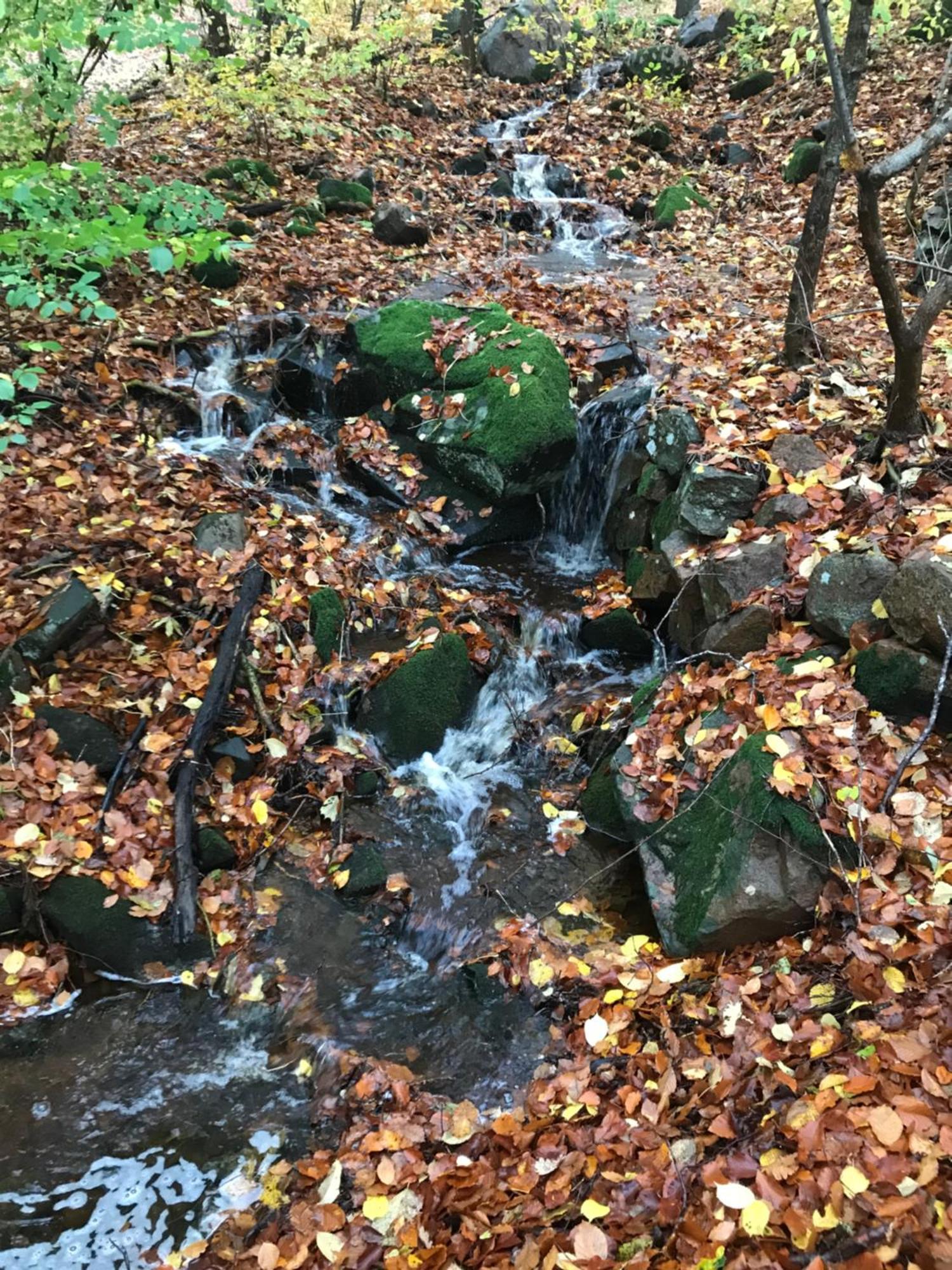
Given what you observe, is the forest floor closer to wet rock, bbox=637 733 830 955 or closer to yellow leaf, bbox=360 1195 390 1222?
yellow leaf, bbox=360 1195 390 1222

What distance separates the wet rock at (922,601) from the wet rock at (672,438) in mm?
2652

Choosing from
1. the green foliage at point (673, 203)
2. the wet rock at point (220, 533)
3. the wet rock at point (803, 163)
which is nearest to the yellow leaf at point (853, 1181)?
the wet rock at point (220, 533)

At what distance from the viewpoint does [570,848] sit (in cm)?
490

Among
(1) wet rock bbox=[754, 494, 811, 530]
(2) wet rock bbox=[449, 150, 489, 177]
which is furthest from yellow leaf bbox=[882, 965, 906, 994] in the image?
(2) wet rock bbox=[449, 150, 489, 177]

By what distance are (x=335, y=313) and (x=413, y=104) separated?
9644mm

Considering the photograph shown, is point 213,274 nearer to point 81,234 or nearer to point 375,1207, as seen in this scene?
point 81,234

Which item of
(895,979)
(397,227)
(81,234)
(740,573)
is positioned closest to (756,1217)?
(895,979)

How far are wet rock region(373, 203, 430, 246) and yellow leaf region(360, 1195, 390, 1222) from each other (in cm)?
1129

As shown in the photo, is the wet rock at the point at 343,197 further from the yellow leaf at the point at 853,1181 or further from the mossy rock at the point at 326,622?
the yellow leaf at the point at 853,1181

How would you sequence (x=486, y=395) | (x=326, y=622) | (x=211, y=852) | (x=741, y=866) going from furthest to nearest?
(x=486, y=395) < (x=326, y=622) < (x=211, y=852) < (x=741, y=866)

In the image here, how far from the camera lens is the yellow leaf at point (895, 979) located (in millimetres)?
2836

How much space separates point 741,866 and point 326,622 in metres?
3.47

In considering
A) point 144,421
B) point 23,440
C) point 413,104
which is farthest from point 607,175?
point 23,440

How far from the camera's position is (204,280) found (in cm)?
920
